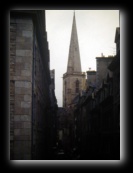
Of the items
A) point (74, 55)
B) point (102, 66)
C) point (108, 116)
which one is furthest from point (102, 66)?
point (74, 55)

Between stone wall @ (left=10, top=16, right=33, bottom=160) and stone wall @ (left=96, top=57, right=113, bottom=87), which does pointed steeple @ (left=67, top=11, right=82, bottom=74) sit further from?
stone wall @ (left=10, top=16, right=33, bottom=160)

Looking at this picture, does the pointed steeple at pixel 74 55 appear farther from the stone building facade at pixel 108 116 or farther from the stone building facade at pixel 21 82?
the stone building facade at pixel 21 82

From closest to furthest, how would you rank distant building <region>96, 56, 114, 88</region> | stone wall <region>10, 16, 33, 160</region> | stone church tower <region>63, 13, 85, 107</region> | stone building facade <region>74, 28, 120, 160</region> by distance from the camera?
stone wall <region>10, 16, 33, 160</region>, stone building facade <region>74, 28, 120, 160</region>, distant building <region>96, 56, 114, 88</region>, stone church tower <region>63, 13, 85, 107</region>

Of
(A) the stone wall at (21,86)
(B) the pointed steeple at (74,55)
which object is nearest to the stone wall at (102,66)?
(A) the stone wall at (21,86)

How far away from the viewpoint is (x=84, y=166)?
723cm

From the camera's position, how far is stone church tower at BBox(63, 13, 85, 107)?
2542 inches

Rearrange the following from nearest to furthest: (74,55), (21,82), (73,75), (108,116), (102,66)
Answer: (21,82) → (108,116) → (102,66) → (74,55) → (73,75)

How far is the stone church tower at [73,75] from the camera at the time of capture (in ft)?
212

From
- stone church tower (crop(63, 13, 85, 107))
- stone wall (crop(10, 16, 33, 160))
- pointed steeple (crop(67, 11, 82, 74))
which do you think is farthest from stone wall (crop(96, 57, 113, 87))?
pointed steeple (crop(67, 11, 82, 74))

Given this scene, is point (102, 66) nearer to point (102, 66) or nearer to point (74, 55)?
point (102, 66)

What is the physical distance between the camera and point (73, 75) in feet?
216

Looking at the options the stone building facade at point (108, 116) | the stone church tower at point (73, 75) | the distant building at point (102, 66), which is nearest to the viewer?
the stone building facade at point (108, 116)
